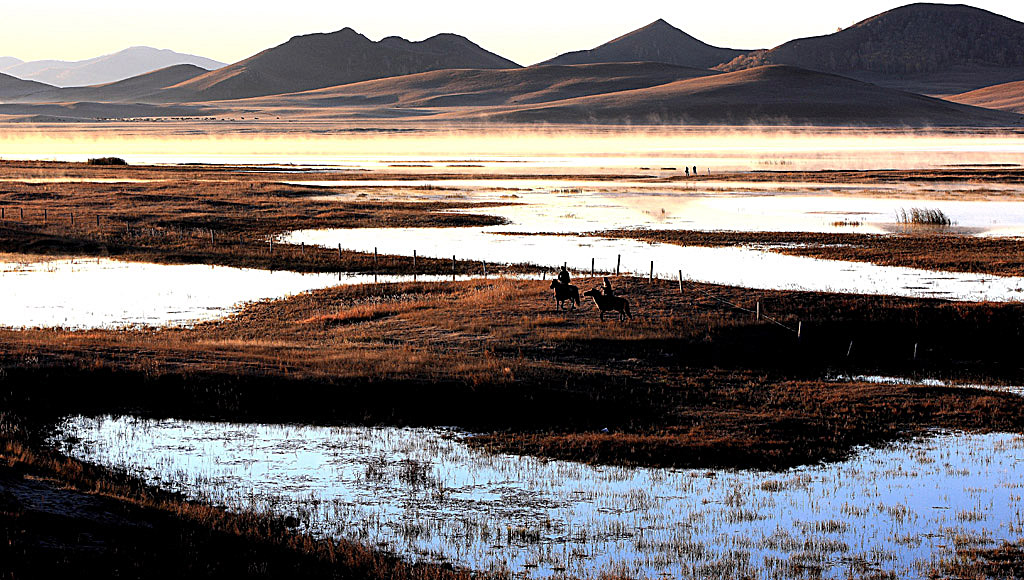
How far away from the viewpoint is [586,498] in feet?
52.3

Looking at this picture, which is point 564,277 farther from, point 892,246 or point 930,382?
point 892,246

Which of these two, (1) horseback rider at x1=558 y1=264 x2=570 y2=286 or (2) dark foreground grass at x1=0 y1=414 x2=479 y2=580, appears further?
(1) horseback rider at x1=558 y1=264 x2=570 y2=286

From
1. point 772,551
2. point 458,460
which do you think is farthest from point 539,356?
point 772,551

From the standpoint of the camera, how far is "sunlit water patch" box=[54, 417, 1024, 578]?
535 inches

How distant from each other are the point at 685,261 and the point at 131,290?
1940 centimetres

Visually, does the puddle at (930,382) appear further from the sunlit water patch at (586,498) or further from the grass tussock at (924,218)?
the grass tussock at (924,218)

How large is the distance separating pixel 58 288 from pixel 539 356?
63.7 ft

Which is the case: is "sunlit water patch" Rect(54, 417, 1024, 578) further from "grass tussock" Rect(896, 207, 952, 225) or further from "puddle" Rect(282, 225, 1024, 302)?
"grass tussock" Rect(896, 207, 952, 225)

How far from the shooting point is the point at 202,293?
36.5m

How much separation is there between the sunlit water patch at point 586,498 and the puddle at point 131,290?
12264 mm

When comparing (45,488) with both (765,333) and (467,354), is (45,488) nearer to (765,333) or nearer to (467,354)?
(467,354)

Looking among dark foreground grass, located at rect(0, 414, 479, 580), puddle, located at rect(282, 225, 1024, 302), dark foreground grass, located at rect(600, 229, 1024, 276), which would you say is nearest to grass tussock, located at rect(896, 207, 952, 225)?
dark foreground grass, located at rect(600, 229, 1024, 276)

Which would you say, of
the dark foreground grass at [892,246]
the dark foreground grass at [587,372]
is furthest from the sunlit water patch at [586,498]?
the dark foreground grass at [892,246]

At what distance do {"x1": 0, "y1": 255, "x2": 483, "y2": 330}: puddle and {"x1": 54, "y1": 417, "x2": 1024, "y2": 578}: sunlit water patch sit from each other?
12.3 m
